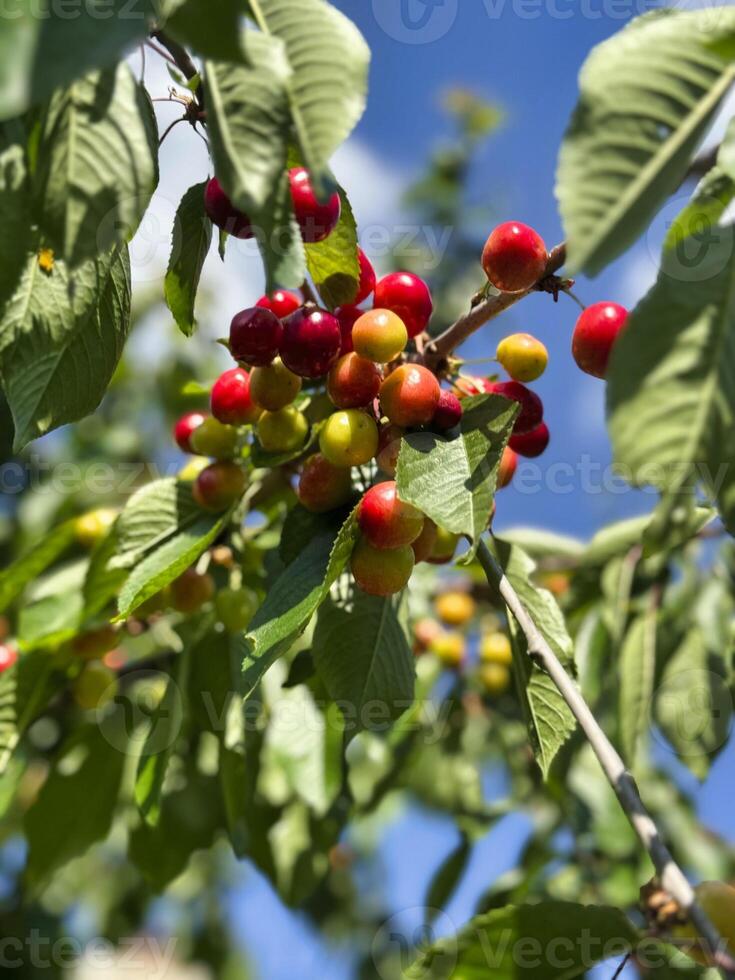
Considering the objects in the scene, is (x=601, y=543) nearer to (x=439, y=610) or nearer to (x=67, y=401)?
(x=439, y=610)

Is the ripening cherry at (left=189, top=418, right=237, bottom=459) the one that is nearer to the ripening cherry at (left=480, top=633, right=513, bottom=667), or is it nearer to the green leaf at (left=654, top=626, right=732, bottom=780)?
the green leaf at (left=654, top=626, right=732, bottom=780)

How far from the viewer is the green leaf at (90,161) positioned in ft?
2.55

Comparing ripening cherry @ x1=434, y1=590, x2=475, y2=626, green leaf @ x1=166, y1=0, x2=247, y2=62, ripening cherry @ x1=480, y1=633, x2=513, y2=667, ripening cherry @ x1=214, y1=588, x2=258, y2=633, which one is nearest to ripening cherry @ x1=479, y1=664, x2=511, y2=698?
ripening cherry @ x1=480, y1=633, x2=513, y2=667

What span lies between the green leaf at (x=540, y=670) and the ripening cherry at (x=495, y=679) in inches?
58.7

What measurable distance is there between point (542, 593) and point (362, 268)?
1.69 feet

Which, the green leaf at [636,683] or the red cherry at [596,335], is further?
the green leaf at [636,683]

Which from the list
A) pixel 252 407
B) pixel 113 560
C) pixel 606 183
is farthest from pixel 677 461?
pixel 113 560

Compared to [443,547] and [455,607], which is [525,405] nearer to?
[443,547]

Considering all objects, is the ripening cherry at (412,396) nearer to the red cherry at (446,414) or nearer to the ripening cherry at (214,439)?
the red cherry at (446,414)

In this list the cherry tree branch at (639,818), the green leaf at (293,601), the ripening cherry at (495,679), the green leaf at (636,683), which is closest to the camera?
the cherry tree branch at (639,818)

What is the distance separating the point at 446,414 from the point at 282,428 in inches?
11.1

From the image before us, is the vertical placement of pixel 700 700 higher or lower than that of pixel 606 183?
lower

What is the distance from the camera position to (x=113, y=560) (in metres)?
1.54

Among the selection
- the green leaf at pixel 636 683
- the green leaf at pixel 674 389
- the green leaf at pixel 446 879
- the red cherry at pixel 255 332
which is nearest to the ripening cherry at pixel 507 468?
the red cherry at pixel 255 332
